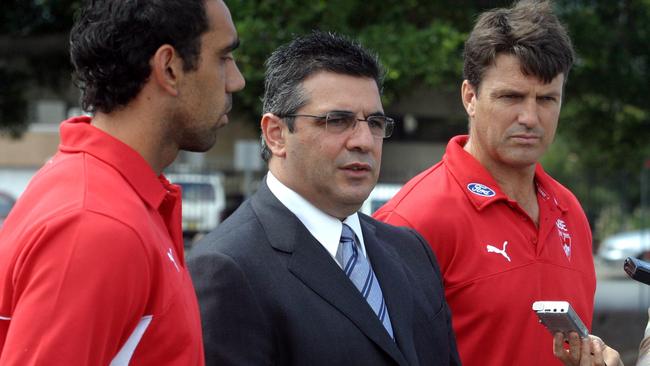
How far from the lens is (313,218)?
298cm

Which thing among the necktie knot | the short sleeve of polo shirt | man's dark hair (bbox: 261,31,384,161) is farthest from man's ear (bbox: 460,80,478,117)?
the short sleeve of polo shirt

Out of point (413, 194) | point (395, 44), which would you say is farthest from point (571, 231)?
point (395, 44)

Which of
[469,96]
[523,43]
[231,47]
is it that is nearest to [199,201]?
[469,96]

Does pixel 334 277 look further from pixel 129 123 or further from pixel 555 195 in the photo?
pixel 555 195

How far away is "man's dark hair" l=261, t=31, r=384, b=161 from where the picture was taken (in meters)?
3.03

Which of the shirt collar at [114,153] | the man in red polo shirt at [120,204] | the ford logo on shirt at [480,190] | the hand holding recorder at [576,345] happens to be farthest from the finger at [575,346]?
the shirt collar at [114,153]

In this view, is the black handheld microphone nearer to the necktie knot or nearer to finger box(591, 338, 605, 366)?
finger box(591, 338, 605, 366)

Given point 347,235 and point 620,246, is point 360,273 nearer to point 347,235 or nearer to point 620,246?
point 347,235

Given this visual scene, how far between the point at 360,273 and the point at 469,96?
106cm

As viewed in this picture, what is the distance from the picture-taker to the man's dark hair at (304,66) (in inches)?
119

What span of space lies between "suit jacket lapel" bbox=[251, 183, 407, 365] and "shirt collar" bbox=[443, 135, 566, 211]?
904mm

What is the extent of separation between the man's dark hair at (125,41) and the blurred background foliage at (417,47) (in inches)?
247

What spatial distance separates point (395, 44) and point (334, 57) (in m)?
5.97

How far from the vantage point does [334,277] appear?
2865 millimetres
